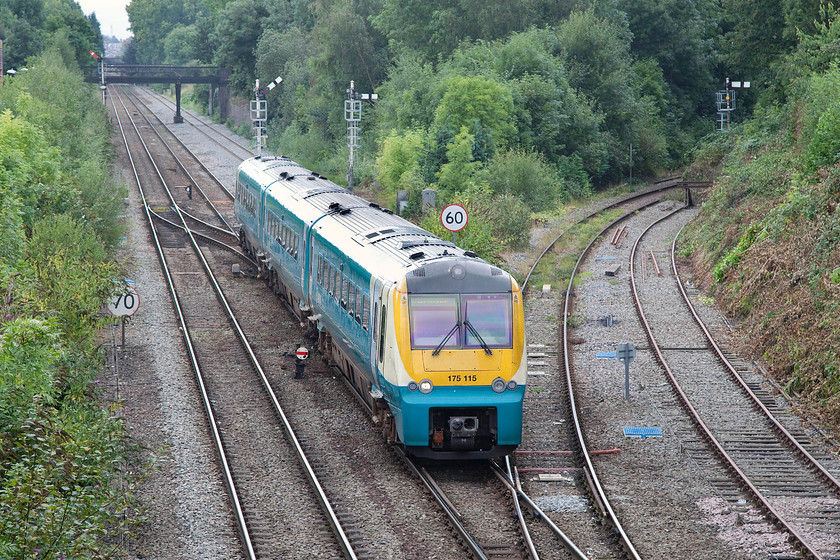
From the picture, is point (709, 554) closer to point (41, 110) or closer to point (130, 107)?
point (41, 110)

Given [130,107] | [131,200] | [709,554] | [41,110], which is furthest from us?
[130,107]

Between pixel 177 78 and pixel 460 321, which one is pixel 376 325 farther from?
pixel 177 78

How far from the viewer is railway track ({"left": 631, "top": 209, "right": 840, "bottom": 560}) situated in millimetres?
11773

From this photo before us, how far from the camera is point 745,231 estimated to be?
2509 centimetres

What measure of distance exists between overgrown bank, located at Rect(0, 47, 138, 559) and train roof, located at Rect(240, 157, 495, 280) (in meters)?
4.34

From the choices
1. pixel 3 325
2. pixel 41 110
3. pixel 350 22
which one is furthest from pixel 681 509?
pixel 350 22

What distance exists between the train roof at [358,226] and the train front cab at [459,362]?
479 millimetres

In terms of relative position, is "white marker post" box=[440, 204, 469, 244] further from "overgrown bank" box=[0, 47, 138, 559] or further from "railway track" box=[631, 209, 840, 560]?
"overgrown bank" box=[0, 47, 138, 559]

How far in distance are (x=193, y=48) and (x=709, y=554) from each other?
91.2 meters

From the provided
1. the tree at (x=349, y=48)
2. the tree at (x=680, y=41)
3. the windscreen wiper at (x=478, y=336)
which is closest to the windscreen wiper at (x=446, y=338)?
the windscreen wiper at (x=478, y=336)

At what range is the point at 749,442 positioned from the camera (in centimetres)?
1467

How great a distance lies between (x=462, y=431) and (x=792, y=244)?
36.0 feet

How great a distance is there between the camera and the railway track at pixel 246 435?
37.8ft

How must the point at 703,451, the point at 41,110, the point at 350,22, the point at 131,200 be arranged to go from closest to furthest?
the point at 703,451, the point at 41,110, the point at 131,200, the point at 350,22
